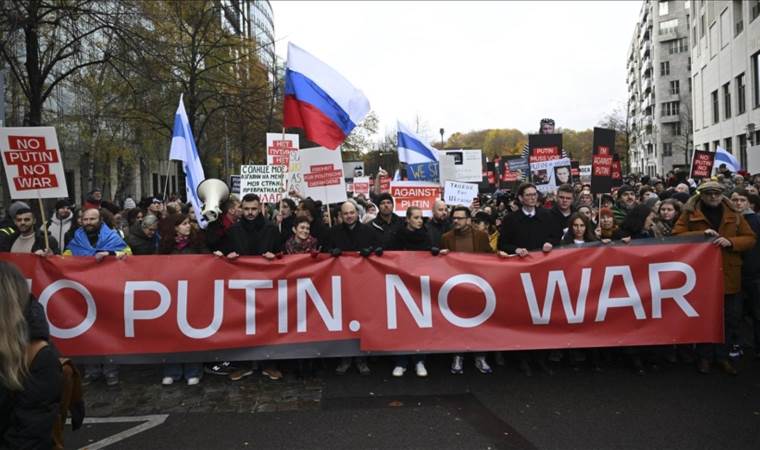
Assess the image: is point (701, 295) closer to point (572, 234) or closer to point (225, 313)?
point (572, 234)

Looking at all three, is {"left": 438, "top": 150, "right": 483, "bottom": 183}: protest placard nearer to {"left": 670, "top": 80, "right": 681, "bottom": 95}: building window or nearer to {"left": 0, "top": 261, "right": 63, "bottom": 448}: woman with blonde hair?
{"left": 0, "top": 261, "right": 63, "bottom": 448}: woman with blonde hair

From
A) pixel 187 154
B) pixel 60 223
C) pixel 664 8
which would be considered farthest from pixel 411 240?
pixel 664 8

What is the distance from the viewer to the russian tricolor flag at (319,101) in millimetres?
7168

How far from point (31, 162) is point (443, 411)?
487 cm

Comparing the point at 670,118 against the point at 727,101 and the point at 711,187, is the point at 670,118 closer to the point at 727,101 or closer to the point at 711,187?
the point at 727,101

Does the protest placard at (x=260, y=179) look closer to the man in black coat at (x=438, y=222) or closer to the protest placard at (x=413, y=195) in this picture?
the protest placard at (x=413, y=195)

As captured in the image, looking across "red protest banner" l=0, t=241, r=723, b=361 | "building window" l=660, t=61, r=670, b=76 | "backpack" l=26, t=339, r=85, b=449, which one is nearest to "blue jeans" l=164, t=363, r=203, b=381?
"red protest banner" l=0, t=241, r=723, b=361

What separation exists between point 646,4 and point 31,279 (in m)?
97.9

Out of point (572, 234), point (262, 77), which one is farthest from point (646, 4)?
point (572, 234)

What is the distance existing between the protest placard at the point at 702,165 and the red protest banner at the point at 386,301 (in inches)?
388

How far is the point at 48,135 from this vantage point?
20.5ft

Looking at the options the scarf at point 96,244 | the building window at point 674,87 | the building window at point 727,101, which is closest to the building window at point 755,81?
the building window at point 727,101

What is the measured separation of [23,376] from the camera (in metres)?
2.62

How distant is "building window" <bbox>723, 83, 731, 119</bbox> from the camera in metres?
34.6
